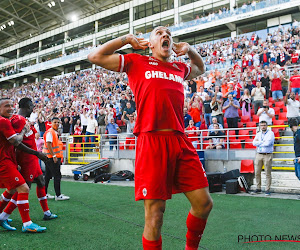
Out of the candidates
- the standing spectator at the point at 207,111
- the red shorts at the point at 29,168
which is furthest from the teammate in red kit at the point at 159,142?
the standing spectator at the point at 207,111

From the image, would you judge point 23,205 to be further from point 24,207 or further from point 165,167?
point 165,167

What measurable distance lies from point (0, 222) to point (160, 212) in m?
3.41

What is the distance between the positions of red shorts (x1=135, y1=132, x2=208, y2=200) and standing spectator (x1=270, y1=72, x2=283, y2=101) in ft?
33.2

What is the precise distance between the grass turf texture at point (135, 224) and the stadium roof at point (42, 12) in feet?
112

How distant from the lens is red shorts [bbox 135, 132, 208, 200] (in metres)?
2.45

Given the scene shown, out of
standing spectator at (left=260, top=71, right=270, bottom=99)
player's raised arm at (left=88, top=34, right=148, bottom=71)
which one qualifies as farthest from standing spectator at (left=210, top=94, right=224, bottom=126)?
A: player's raised arm at (left=88, top=34, right=148, bottom=71)

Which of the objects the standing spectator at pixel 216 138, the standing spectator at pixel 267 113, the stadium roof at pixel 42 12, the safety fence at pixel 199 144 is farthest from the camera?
the stadium roof at pixel 42 12

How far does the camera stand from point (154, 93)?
259 centimetres

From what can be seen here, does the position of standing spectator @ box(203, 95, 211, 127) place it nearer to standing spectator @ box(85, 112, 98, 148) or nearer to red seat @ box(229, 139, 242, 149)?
red seat @ box(229, 139, 242, 149)

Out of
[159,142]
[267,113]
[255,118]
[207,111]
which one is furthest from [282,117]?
[159,142]

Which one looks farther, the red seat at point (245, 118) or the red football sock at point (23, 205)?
the red seat at point (245, 118)

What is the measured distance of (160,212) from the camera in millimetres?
2441

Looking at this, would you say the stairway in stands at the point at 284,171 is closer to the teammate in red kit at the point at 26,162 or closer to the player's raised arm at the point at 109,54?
the teammate in red kit at the point at 26,162

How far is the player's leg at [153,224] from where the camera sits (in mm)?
2395
